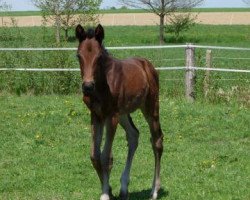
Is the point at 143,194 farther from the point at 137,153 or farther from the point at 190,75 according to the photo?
the point at 190,75

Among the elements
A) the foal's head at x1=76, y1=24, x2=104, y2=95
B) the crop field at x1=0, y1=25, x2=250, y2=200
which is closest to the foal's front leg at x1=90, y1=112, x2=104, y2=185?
the foal's head at x1=76, y1=24, x2=104, y2=95

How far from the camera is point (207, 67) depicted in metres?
14.7

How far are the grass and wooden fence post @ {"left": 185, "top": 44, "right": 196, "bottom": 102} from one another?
614mm

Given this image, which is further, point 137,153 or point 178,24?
point 178,24

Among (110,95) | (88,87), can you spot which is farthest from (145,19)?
(88,87)

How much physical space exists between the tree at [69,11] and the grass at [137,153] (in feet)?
100

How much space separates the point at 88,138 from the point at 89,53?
4.84 meters

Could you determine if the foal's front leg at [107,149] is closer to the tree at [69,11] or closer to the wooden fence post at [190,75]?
the wooden fence post at [190,75]

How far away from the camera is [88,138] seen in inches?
421

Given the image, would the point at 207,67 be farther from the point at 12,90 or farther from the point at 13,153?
the point at 13,153

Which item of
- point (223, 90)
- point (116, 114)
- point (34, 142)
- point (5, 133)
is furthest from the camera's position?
point (223, 90)

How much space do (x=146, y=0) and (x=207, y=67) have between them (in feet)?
129

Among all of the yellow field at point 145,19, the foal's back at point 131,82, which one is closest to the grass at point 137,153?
the foal's back at point 131,82

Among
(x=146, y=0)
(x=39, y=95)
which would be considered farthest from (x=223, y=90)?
(x=146, y=0)
